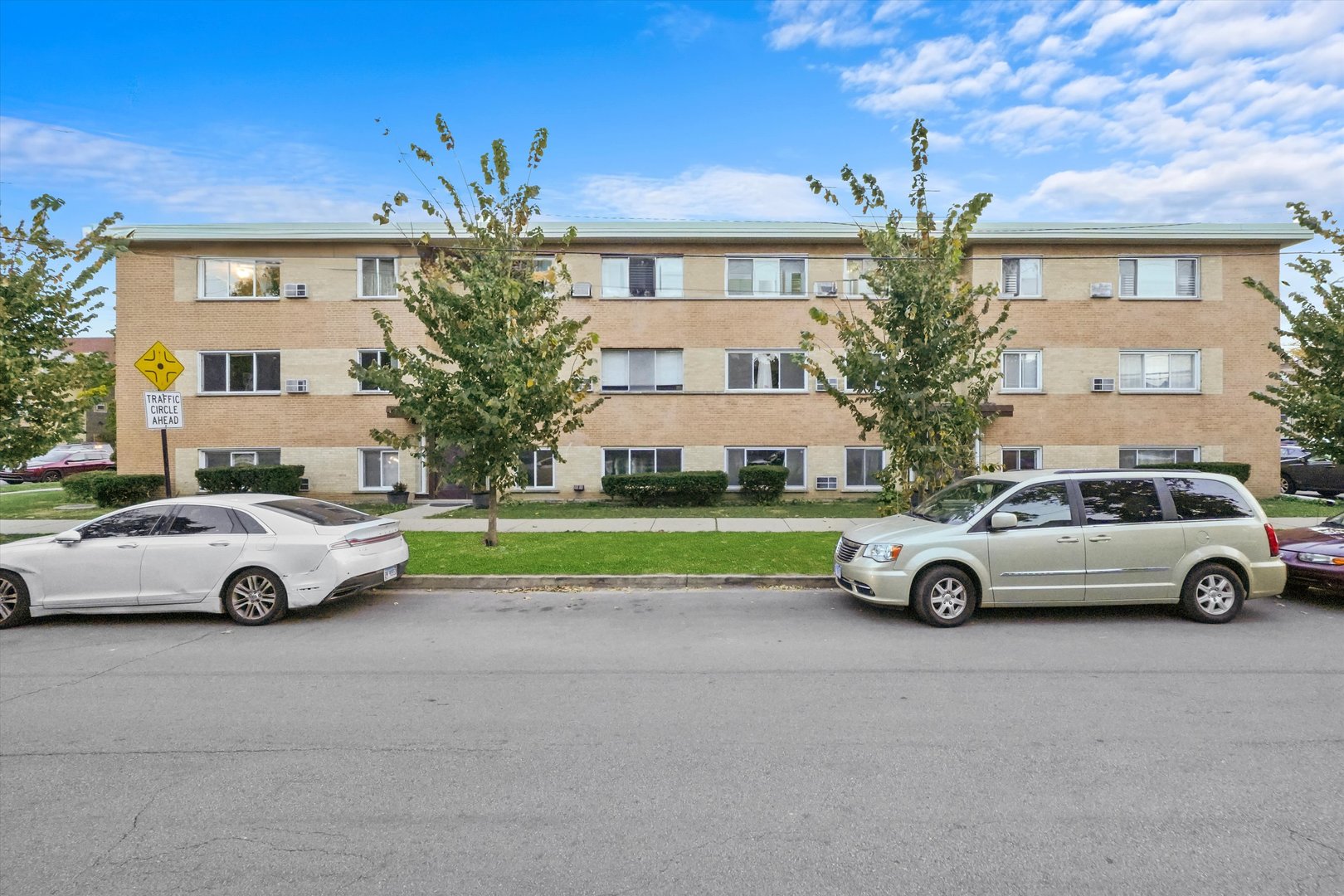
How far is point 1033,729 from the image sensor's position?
4836 millimetres

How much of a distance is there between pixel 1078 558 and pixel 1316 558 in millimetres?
3151

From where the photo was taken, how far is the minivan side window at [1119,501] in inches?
314

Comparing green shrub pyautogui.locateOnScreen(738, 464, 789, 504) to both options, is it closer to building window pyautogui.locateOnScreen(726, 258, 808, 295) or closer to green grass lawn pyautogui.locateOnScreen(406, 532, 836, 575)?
building window pyautogui.locateOnScreen(726, 258, 808, 295)

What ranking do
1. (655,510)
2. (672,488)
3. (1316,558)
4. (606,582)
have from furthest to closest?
(672,488), (655,510), (606,582), (1316,558)

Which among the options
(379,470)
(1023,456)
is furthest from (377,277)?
(1023,456)

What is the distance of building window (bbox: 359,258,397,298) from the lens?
67.7 feet

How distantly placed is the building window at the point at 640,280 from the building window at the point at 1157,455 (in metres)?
13.2

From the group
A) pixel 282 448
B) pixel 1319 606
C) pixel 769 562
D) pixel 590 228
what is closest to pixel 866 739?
pixel 769 562

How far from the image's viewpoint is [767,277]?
20.8m

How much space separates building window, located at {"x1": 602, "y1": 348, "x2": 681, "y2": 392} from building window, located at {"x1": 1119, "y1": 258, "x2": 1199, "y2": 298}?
492 inches

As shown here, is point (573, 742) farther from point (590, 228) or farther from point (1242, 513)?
point (590, 228)

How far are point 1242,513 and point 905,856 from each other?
7088 mm

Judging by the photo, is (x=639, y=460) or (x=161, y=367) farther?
(x=639, y=460)

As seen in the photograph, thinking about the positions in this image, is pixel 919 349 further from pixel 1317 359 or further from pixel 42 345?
pixel 42 345
